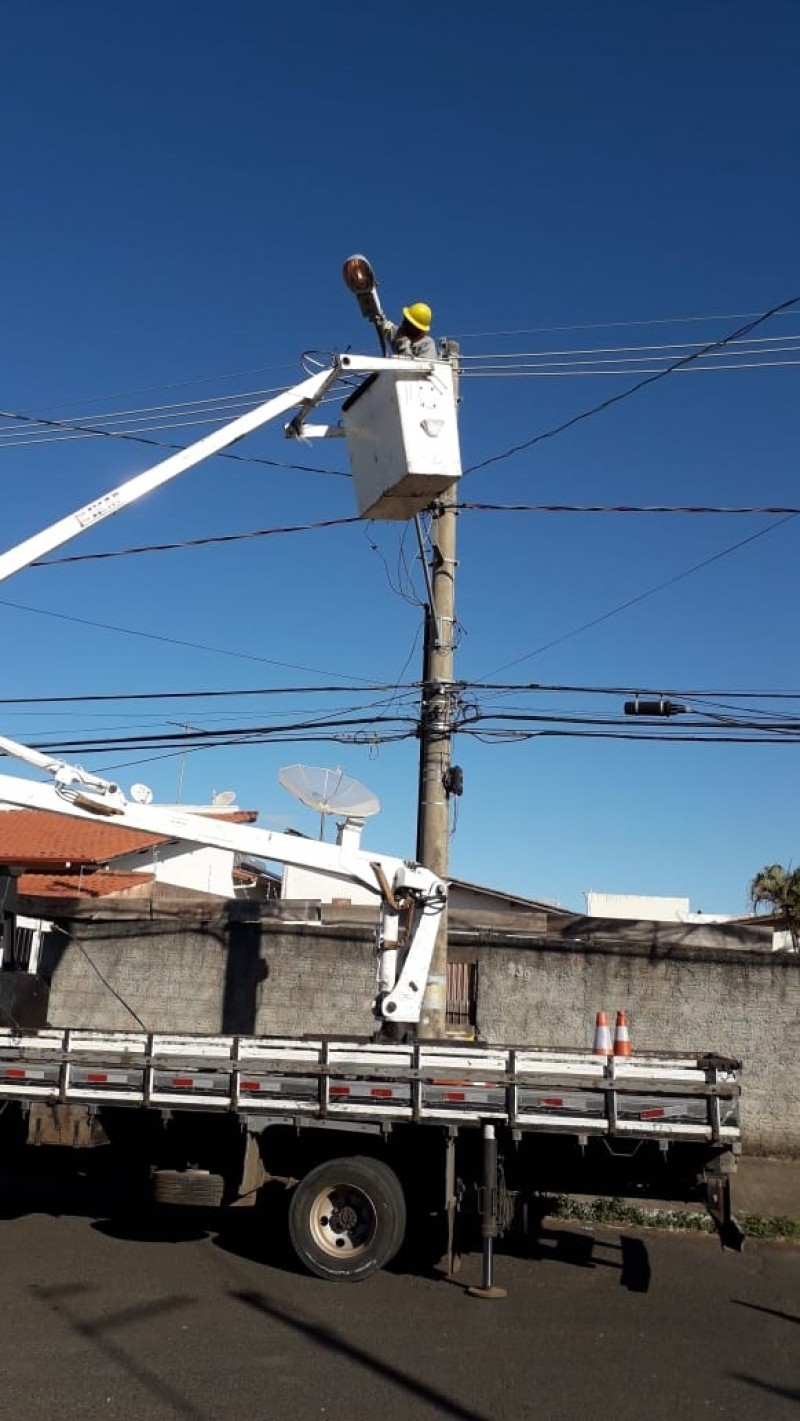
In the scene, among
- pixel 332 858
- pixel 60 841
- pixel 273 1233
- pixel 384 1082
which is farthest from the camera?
pixel 60 841

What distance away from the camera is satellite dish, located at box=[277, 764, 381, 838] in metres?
13.3

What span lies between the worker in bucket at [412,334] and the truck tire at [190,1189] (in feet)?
23.4

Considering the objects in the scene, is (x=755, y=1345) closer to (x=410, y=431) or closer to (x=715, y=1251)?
(x=715, y=1251)

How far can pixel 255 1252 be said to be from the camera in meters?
9.02

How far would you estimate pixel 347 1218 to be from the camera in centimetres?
851

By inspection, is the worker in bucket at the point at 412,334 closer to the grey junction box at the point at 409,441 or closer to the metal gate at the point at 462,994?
the grey junction box at the point at 409,441

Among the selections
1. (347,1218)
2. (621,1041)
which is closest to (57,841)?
(621,1041)

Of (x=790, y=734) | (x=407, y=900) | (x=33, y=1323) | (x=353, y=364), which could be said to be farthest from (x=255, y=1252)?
(x=790, y=734)

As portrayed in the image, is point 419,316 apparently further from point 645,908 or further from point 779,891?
point 645,908

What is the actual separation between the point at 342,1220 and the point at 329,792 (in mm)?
6057

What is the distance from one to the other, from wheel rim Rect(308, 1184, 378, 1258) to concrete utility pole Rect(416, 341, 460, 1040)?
3.00m

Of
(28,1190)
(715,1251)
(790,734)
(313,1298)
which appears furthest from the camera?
(790,734)

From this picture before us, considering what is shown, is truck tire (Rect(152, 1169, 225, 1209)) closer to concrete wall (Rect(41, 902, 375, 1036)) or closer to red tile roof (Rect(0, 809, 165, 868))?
concrete wall (Rect(41, 902, 375, 1036))

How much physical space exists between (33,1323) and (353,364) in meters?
7.64
